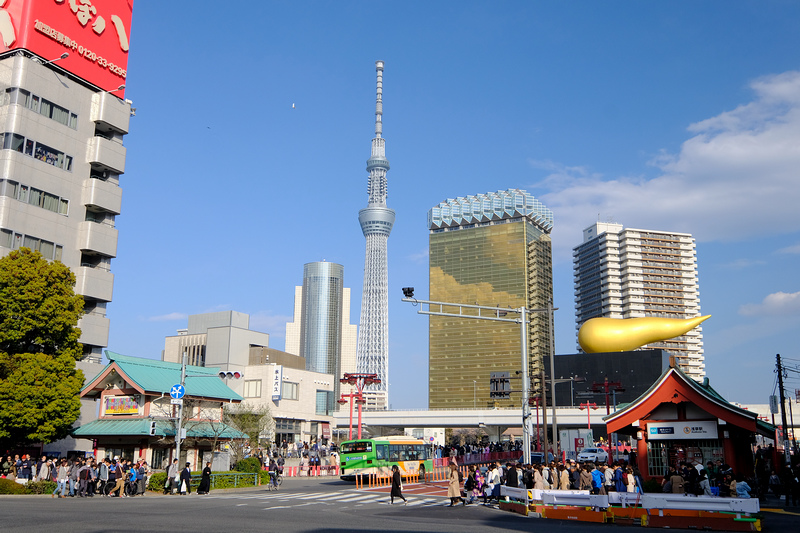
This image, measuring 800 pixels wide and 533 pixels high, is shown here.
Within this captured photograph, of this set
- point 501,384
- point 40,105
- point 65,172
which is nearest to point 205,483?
point 501,384

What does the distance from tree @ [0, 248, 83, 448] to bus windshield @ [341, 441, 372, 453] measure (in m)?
16.2

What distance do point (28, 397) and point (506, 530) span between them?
29645 millimetres

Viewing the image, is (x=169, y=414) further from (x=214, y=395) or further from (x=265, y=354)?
(x=265, y=354)

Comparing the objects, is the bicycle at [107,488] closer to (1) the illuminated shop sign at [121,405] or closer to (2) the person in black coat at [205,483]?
(2) the person in black coat at [205,483]

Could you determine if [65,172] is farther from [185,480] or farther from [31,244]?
[185,480]

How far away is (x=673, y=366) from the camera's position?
33.4 meters

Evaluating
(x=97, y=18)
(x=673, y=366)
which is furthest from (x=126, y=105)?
(x=673, y=366)

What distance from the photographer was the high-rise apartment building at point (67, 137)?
5200 cm

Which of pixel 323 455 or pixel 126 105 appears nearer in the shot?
pixel 126 105

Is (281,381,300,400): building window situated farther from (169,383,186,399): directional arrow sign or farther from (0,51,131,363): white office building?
(169,383,186,399): directional arrow sign

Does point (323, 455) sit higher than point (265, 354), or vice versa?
point (265, 354)

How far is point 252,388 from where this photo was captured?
85625mm

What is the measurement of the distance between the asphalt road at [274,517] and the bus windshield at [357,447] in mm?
11705

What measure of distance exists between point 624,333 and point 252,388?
45.2m
